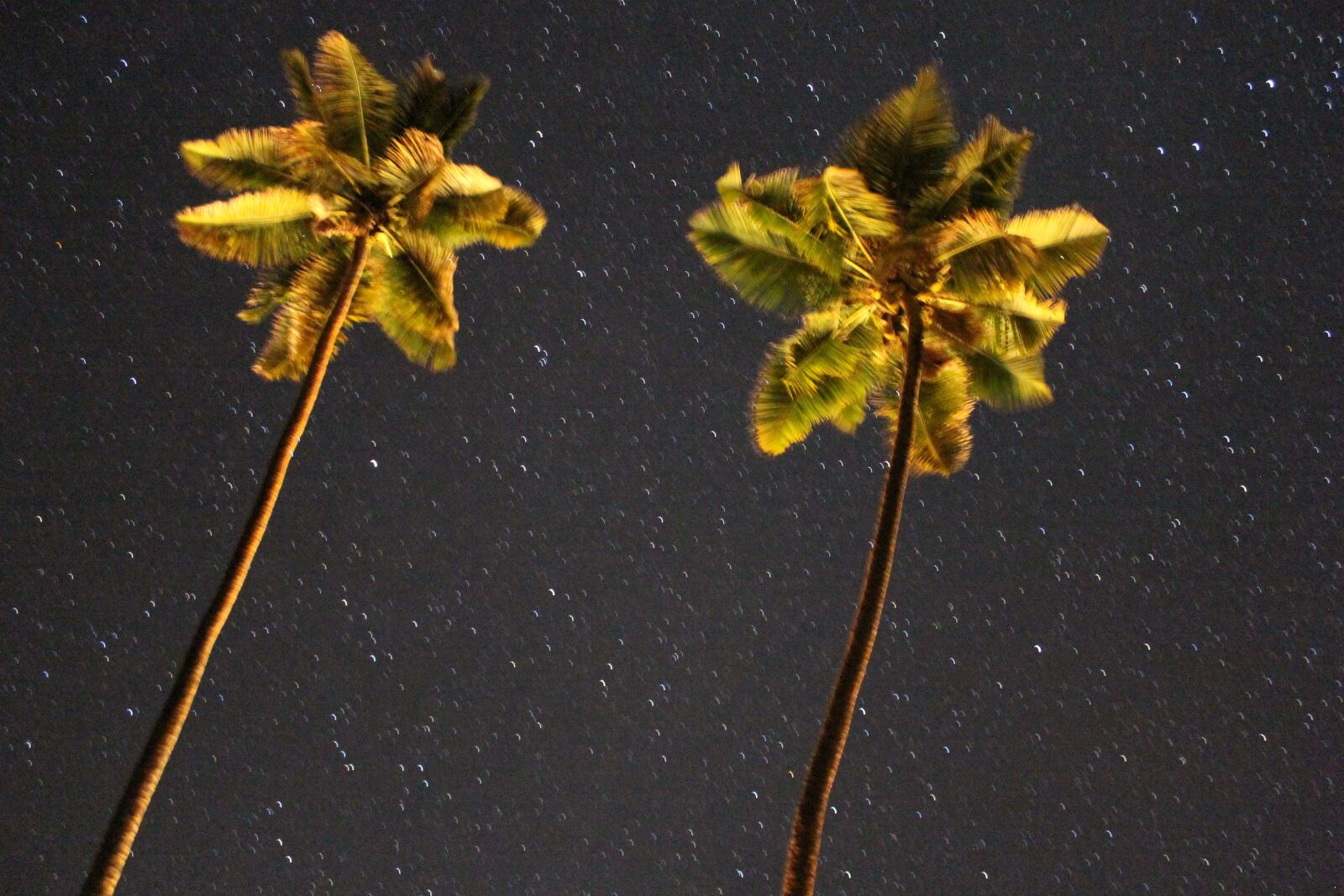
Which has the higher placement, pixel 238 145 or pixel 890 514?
pixel 238 145

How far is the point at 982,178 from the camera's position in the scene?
1616cm

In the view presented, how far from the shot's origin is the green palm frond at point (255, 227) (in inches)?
683

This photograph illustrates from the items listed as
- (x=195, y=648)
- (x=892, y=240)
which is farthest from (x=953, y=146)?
(x=195, y=648)

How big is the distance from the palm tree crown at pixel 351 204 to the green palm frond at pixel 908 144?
5.27 meters

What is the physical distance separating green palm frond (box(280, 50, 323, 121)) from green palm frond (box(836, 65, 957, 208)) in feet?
25.6

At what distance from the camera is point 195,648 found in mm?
14234

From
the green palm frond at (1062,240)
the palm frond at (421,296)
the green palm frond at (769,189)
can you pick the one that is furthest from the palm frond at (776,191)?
the palm frond at (421,296)

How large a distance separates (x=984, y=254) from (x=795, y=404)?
3722 mm

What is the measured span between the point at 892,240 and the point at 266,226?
8.79 m

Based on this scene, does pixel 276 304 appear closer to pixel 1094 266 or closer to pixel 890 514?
pixel 890 514

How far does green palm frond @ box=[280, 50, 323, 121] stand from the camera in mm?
18297

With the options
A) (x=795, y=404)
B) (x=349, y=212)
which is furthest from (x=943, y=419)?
(x=349, y=212)

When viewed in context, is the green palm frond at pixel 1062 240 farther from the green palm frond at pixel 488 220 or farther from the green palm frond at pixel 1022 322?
the green palm frond at pixel 488 220

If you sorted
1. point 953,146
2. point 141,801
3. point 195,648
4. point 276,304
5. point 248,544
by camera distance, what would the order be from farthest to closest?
point 276,304, point 953,146, point 248,544, point 195,648, point 141,801
